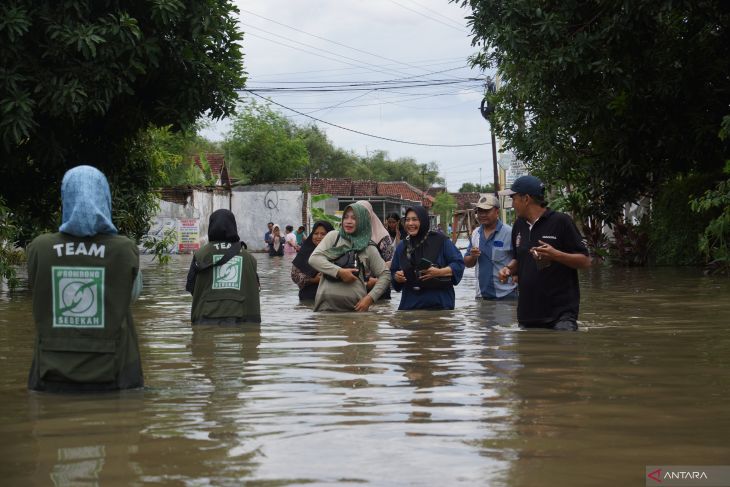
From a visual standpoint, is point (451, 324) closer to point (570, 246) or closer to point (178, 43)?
point (570, 246)

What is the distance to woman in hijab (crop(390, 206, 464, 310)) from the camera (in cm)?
1101

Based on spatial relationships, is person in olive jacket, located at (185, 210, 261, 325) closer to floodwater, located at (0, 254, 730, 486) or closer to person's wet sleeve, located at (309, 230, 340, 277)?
floodwater, located at (0, 254, 730, 486)

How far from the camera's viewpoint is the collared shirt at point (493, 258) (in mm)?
12109

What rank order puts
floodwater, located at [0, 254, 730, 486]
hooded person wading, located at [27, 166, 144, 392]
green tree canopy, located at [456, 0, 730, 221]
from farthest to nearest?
green tree canopy, located at [456, 0, 730, 221]
hooded person wading, located at [27, 166, 144, 392]
floodwater, located at [0, 254, 730, 486]

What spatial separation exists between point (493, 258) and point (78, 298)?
22.3 feet

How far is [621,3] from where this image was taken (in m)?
16.1

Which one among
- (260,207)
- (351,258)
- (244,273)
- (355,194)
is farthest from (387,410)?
(355,194)

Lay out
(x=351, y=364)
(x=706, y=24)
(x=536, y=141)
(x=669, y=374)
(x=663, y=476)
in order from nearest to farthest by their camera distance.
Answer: (x=663, y=476) < (x=669, y=374) < (x=351, y=364) < (x=706, y=24) < (x=536, y=141)

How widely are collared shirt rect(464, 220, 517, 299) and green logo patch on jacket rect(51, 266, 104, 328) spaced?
6409 millimetres

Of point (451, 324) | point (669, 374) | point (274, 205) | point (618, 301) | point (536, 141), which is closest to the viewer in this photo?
point (669, 374)

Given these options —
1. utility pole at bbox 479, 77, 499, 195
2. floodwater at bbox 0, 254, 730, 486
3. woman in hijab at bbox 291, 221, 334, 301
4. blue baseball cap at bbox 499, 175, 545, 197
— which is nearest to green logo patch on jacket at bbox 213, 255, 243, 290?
floodwater at bbox 0, 254, 730, 486

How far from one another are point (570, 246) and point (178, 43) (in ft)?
29.5

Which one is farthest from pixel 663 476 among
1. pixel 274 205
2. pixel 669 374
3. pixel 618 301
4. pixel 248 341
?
pixel 274 205

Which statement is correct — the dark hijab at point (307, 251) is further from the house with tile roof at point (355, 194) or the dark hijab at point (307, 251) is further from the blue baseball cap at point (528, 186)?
the house with tile roof at point (355, 194)
